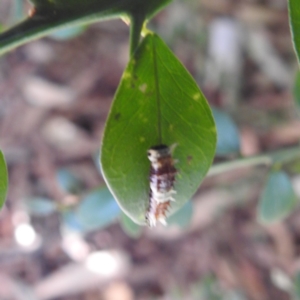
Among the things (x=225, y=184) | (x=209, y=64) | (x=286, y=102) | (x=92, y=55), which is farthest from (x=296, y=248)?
(x=92, y=55)

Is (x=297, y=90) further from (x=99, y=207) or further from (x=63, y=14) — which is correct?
(x=63, y=14)

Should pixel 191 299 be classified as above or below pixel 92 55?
below

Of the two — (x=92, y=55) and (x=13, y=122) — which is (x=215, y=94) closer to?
(x=92, y=55)

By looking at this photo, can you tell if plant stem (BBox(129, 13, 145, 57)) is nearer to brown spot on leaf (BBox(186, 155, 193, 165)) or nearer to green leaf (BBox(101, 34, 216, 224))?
green leaf (BBox(101, 34, 216, 224))

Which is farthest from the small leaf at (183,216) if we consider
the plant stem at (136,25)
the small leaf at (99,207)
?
the plant stem at (136,25)

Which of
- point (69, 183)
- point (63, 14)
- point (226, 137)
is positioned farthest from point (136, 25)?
point (69, 183)

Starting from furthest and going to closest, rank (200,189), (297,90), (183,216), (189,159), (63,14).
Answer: (200,189) < (183,216) < (297,90) < (189,159) < (63,14)
